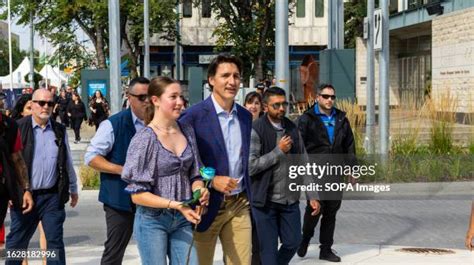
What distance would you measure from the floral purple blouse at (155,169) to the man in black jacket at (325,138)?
3735 mm

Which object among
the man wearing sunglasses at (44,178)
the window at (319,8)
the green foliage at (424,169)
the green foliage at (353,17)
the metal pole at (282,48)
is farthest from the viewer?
the window at (319,8)

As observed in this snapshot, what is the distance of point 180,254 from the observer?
545 centimetres

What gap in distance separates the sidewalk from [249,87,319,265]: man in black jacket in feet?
5.59

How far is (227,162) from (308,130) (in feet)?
10.0

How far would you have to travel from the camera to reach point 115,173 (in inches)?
266

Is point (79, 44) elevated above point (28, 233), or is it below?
above

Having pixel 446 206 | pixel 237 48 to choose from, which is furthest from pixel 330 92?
pixel 237 48

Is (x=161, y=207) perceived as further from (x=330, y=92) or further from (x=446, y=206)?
(x=446, y=206)

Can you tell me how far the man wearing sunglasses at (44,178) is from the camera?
721 cm

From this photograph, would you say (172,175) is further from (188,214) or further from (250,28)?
(250,28)

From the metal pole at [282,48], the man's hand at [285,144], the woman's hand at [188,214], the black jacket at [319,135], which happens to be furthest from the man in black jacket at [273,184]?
the metal pole at [282,48]

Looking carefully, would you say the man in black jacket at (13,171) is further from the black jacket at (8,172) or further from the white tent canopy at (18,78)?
the white tent canopy at (18,78)

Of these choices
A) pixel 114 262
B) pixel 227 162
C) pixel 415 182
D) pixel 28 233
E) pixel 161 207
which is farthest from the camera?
pixel 415 182

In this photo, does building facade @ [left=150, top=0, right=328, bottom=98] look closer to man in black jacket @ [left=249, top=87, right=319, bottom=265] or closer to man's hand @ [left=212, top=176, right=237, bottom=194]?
man in black jacket @ [left=249, top=87, right=319, bottom=265]
